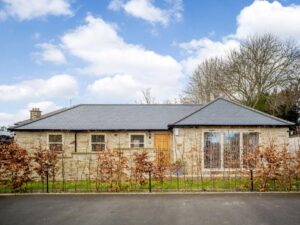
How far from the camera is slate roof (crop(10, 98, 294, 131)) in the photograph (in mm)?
18266

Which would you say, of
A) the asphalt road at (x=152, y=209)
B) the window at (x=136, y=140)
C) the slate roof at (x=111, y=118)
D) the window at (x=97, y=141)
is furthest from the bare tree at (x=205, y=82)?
the asphalt road at (x=152, y=209)

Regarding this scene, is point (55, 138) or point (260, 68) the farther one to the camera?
point (260, 68)

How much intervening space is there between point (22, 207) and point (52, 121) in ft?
35.6

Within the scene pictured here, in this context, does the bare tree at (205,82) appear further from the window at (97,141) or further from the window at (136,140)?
the window at (97,141)

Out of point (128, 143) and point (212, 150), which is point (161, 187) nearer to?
point (212, 150)

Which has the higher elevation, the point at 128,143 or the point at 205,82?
the point at 205,82

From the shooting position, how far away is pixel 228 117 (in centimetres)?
1858

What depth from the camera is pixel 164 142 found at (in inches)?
797

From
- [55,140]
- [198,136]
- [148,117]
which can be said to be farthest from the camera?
[148,117]

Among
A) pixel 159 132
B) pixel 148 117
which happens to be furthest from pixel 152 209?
pixel 148 117

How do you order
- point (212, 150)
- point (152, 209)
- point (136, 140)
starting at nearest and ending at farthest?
1. point (152, 209)
2. point (212, 150)
3. point (136, 140)

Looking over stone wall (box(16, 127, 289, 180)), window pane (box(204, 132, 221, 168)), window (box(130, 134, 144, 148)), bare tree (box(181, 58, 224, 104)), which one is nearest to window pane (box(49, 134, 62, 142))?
stone wall (box(16, 127, 289, 180))

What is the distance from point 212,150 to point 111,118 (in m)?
6.99

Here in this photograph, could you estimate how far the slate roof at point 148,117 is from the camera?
59.9ft
